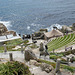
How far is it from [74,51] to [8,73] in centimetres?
1481

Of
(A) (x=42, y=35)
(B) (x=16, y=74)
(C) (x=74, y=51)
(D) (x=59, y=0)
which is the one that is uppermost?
(D) (x=59, y=0)

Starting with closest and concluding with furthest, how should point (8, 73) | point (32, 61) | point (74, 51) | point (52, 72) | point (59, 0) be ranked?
point (8, 73) < point (52, 72) < point (32, 61) < point (74, 51) < point (59, 0)

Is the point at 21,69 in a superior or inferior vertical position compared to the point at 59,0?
inferior

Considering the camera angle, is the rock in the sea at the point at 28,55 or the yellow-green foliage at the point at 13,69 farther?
the rock in the sea at the point at 28,55

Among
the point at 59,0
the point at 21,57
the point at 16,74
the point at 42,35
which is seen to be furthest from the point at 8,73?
the point at 59,0

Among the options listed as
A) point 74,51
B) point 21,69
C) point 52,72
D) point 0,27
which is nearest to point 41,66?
point 52,72

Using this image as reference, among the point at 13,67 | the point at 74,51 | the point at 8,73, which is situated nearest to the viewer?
the point at 8,73

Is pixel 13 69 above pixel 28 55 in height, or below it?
above

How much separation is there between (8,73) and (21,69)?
168 cm

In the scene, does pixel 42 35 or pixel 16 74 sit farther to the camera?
pixel 42 35

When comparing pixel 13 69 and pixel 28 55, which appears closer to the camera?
pixel 13 69

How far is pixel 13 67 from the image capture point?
13.3 meters

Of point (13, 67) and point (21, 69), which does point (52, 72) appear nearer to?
point (21, 69)

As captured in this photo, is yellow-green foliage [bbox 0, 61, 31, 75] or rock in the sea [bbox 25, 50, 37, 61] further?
rock in the sea [bbox 25, 50, 37, 61]
